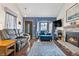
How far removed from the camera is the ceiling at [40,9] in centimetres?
841

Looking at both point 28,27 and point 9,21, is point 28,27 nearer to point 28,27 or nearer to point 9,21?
point 28,27

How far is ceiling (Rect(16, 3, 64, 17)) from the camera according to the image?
841 centimetres

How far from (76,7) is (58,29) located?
140 inches

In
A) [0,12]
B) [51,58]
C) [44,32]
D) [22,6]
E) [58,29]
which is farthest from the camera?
[44,32]

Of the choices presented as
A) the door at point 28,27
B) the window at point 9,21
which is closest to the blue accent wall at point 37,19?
the door at point 28,27

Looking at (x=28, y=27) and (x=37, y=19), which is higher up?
(x=37, y=19)

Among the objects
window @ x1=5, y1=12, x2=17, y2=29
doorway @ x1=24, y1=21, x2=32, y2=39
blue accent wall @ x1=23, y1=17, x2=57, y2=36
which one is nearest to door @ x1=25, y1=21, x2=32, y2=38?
doorway @ x1=24, y1=21, x2=32, y2=39

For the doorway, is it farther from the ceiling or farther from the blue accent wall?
the ceiling

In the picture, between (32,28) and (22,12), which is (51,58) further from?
(32,28)

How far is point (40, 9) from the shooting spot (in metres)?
9.26

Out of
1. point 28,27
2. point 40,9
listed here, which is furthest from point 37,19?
point 40,9

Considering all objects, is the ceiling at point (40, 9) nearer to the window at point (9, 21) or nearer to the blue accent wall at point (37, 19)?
the blue accent wall at point (37, 19)

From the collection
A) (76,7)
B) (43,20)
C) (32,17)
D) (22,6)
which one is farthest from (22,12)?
(76,7)

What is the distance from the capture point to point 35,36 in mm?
10914
